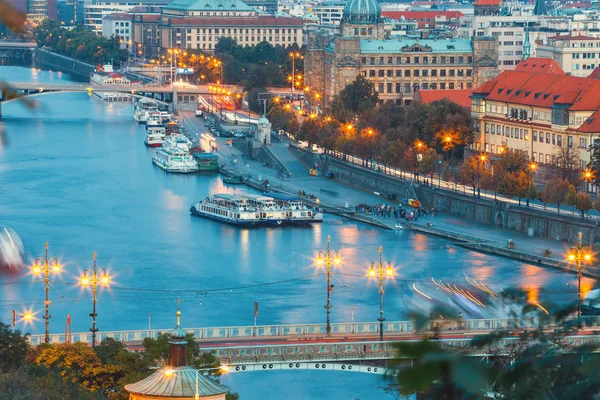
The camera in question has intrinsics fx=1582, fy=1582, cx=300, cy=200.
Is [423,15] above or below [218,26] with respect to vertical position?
above

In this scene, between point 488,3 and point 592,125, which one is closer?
point 592,125

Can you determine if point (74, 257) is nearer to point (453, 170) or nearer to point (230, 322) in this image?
point (230, 322)

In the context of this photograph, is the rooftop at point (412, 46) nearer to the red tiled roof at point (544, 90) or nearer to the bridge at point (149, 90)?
the bridge at point (149, 90)

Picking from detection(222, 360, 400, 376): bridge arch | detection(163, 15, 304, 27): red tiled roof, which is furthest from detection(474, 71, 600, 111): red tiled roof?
detection(163, 15, 304, 27): red tiled roof

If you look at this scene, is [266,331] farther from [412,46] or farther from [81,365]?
[412,46]

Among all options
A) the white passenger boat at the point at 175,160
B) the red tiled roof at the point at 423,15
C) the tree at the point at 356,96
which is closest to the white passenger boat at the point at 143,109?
the tree at the point at 356,96

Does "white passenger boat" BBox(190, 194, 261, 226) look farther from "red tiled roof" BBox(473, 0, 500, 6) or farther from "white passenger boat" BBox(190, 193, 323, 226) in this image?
"red tiled roof" BBox(473, 0, 500, 6)

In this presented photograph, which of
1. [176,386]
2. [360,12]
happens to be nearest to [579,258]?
[176,386]
